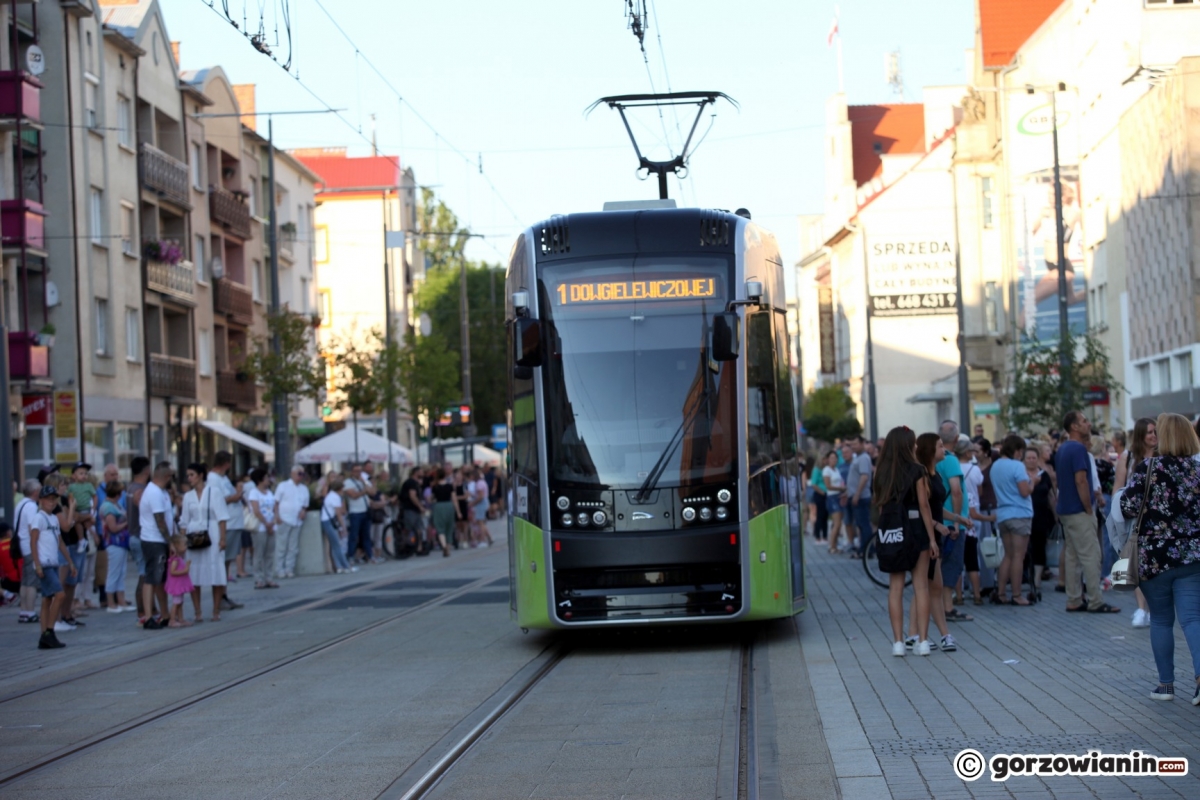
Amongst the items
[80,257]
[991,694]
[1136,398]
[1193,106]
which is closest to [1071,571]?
[991,694]

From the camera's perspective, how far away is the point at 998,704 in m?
10.1

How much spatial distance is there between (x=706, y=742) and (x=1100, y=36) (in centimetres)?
4021

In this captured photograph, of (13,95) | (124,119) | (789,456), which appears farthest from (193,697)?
(124,119)

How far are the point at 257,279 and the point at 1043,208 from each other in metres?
26.7

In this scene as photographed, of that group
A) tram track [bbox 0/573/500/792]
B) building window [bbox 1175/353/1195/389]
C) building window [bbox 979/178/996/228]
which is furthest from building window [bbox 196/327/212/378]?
tram track [bbox 0/573/500/792]

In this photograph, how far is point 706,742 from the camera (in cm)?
936

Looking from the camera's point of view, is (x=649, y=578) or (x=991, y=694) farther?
(x=649, y=578)

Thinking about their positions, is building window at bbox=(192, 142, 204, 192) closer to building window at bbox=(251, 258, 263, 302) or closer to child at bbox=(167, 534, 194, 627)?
building window at bbox=(251, 258, 263, 302)

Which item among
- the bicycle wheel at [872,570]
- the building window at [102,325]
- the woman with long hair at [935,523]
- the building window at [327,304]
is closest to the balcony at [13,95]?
the building window at [102,325]

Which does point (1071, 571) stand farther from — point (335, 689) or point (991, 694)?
point (335, 689)

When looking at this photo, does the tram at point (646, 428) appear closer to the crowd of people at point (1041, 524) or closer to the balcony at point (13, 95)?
the crowd of people at point (1041, 524)

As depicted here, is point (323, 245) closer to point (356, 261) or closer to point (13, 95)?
point (356, 261)

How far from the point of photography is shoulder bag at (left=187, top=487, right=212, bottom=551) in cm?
1886

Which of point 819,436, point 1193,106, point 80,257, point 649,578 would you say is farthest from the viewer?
point 819,436
